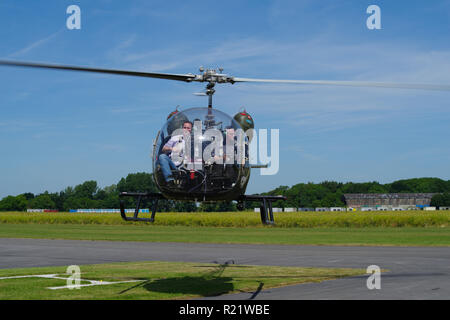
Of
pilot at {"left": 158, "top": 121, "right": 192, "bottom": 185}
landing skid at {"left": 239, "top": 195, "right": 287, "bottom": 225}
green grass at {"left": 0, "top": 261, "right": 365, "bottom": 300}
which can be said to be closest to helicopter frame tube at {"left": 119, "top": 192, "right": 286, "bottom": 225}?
landing skid at {"left": 239, "top": 195, "right": 287, "bottom": 225}

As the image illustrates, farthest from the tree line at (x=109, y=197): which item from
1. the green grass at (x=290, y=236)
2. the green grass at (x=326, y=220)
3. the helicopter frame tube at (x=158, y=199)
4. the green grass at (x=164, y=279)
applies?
the helicopter frame tube at (x=158, y=199)

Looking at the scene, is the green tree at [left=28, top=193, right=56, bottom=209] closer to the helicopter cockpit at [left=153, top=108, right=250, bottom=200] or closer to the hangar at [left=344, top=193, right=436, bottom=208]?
the hangar at [left=344, top=193, right=436, bottom=208]

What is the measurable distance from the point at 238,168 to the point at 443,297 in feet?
24.6

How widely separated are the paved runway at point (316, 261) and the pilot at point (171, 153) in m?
4.91

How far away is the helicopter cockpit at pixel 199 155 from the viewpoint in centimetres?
1240

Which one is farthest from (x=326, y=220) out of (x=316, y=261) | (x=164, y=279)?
(x=164, y=279)

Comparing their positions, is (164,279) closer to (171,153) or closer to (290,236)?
(171,153)

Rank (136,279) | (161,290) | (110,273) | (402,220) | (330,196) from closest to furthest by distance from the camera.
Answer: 1. (161,290)
2. (136,279)
3. (110,273)
4. (402,220)
5. (330,196)

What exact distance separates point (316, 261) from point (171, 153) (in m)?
16.1

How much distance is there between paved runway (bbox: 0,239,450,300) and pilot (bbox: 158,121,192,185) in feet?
16.1
